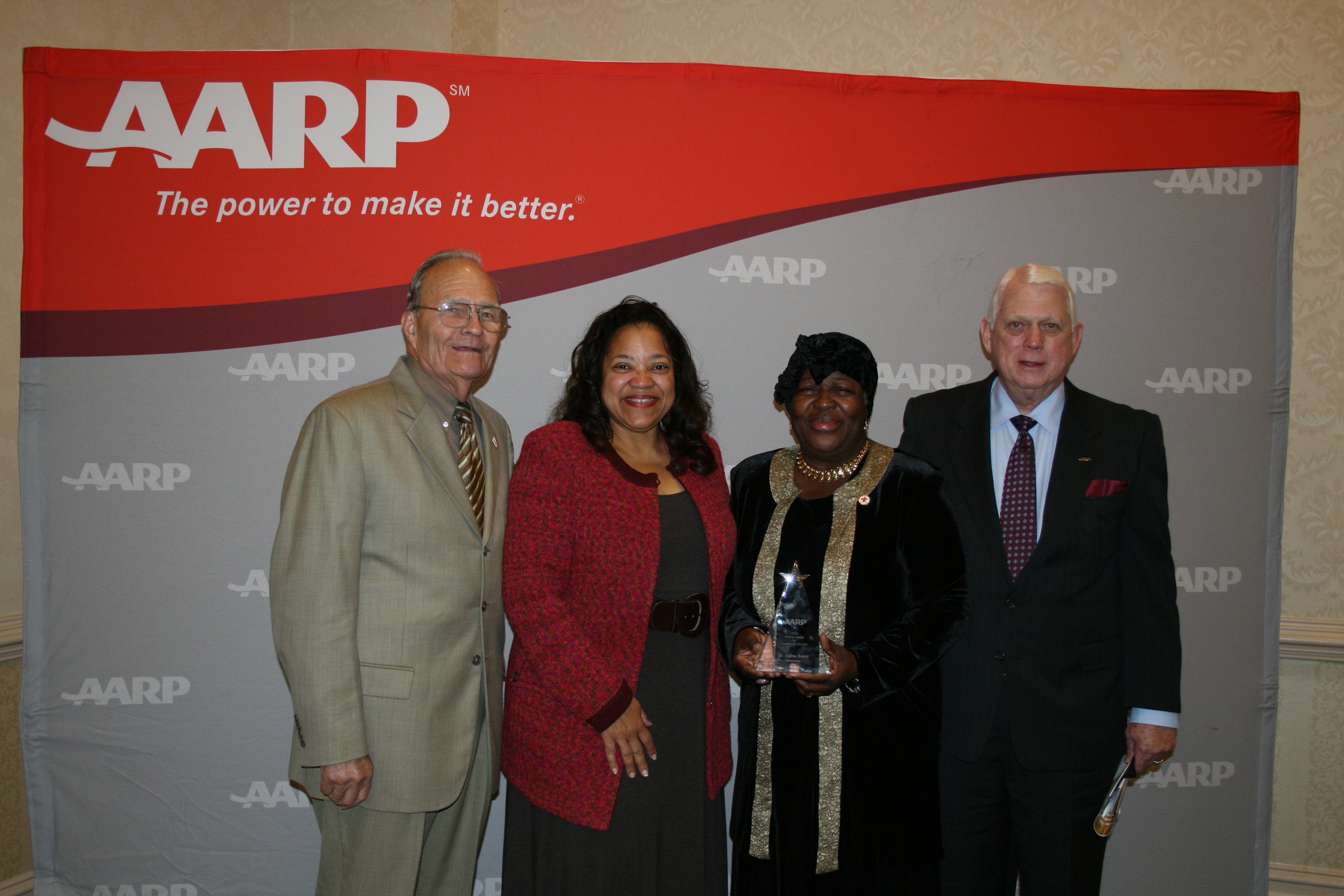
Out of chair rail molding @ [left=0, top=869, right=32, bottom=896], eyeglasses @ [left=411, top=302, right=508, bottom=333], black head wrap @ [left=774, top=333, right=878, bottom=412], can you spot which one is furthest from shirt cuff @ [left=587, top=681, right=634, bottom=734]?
chair rail molding @ [left=0, top=869, right=32, bottom=896]

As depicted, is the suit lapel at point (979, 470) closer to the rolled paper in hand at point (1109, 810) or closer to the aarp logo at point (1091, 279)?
the rolled paper in hand at point (1109, 810)

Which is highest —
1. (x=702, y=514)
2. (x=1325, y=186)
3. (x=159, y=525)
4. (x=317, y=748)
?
(x=1325, y=186)

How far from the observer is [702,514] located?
6.27 feet

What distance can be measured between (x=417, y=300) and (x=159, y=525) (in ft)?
4.40

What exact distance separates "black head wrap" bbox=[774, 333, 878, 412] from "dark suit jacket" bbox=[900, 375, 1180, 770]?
37 cm

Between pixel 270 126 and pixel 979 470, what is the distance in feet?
8.01

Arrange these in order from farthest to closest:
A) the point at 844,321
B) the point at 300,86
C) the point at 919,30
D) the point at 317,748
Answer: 1. the point at 919,30
2. the point at 844,321
3. the point at 300,86
4. the point at 317,748

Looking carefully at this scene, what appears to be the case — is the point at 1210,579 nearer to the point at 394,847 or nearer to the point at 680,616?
the point at 680,616

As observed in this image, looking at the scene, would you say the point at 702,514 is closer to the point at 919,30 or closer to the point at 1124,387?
the point at 1124,387

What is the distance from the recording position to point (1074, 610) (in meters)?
1.90

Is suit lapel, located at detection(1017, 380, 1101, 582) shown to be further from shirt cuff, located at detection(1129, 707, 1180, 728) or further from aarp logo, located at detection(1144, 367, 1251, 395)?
aarp logo, located at detection(1144, 367, 1251, 395)

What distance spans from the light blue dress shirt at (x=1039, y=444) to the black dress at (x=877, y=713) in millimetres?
248

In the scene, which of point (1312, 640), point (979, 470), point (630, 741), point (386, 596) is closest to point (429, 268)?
point (386, 596)

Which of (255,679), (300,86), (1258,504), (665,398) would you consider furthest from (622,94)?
(1258,504)
